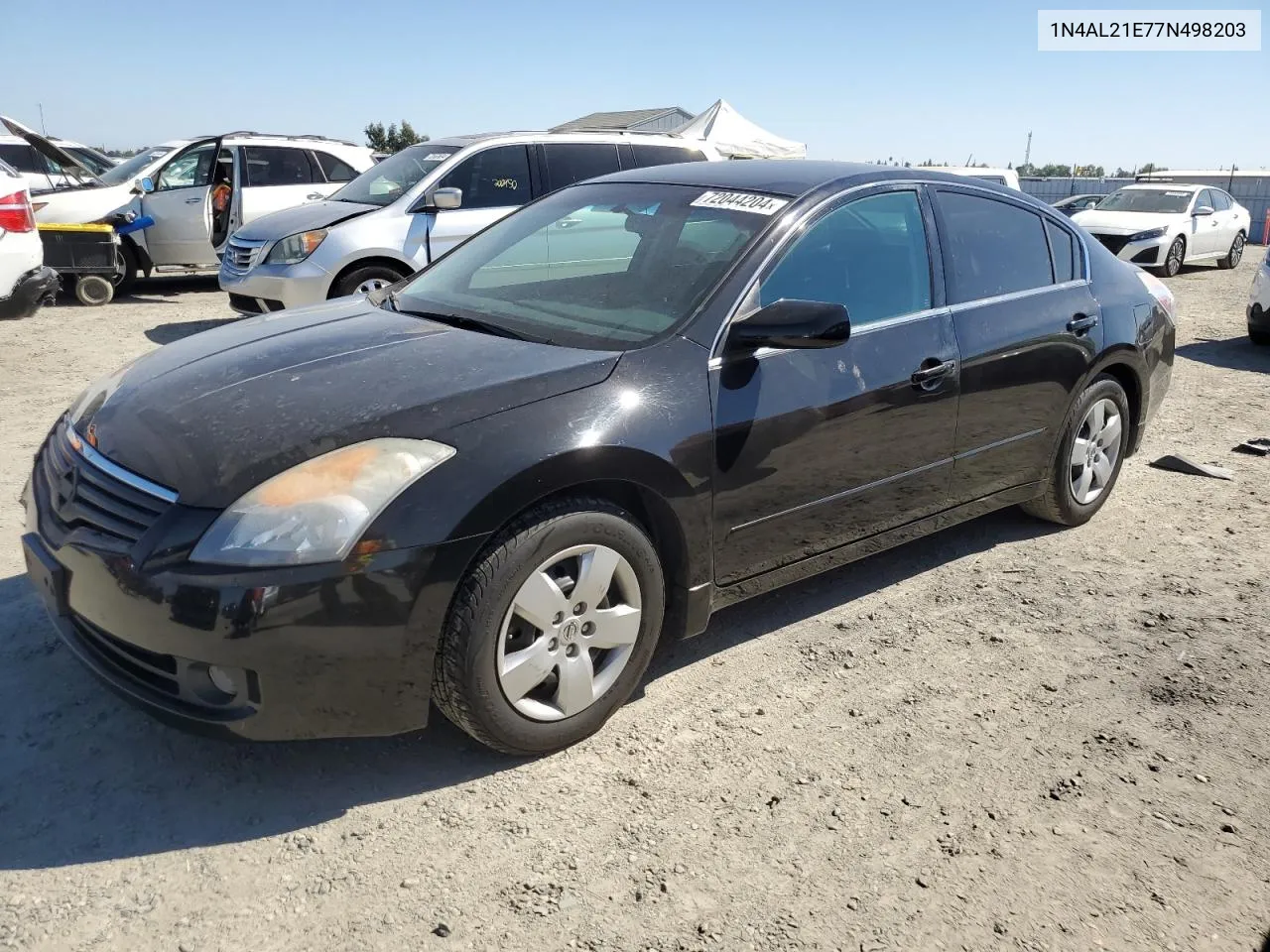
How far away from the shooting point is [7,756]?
111 inches

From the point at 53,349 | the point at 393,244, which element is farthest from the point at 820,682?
the point at 53,349

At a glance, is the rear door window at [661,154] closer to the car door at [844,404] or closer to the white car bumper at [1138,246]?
the car door at [844,404]

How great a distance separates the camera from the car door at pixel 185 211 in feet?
39.4

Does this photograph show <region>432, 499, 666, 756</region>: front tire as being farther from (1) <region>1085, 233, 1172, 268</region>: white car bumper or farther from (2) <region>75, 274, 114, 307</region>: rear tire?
(1) <region>1085, 233, 1172, 268</region>: white car bumper

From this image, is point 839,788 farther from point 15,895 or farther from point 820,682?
point 15,895

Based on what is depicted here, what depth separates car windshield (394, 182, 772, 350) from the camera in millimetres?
3344

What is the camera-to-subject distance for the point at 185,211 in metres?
12.0

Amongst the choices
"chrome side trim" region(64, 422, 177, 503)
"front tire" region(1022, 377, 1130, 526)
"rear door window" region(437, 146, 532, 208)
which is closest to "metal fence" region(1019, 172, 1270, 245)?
"rear door window" region(437, 146, 532, 208)

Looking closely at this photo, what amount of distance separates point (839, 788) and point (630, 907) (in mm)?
761

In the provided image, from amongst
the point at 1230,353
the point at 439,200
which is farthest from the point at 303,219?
the point at 1230,353

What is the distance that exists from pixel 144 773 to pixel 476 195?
274 inches

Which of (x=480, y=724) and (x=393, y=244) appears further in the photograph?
(x=393, y=244)

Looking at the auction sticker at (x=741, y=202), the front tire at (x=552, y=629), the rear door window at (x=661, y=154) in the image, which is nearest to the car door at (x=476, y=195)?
the rear door window at (x=661, y=154)

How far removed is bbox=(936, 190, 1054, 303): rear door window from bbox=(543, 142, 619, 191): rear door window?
526 cm
